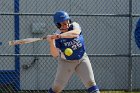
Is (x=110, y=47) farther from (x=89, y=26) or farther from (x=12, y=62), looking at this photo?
(x=12, y=62)

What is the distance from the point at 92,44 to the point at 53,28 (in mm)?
873

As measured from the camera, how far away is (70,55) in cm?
631

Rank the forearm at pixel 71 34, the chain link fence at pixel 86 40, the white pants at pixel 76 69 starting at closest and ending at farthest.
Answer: the forearm at pixel 71 34 → the white pants at pixel 76 69 → the chain link fence at pixel 86 40

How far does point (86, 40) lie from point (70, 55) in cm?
271

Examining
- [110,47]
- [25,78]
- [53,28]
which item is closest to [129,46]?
[110,47]

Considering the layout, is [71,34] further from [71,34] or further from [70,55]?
[70,55]

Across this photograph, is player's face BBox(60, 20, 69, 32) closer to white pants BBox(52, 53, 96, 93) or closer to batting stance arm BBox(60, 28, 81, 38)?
batting stance arm BBox(60, 28, 81, 38)

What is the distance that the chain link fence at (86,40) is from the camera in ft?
28.7

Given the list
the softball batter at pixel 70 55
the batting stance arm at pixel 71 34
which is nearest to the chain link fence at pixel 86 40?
the softball batter at pixel 70 55

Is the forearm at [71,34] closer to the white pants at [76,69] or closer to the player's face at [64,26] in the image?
the player's face at [64,26]

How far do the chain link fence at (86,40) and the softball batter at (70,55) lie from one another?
2324 mm

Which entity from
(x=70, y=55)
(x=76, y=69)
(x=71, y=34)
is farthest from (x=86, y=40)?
(x=71, y=34)

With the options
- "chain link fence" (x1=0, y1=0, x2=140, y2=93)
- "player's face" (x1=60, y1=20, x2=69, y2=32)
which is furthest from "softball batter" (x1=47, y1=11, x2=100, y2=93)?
"chain link fence" (x1=0, y1=0, x2=140, y2=93)

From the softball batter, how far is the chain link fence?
2.32m
